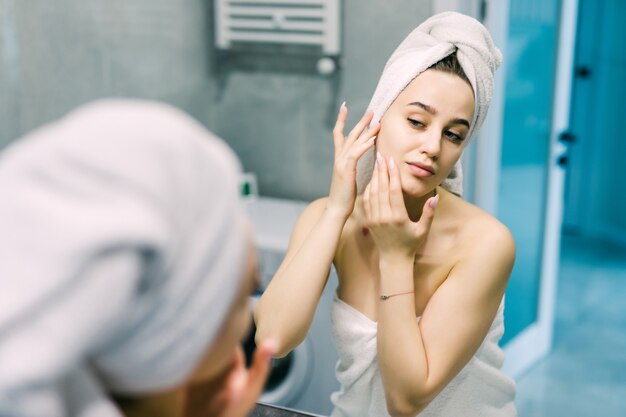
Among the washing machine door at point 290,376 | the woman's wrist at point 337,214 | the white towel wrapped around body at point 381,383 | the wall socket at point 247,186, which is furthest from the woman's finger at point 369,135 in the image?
the wall socket at point 247,186

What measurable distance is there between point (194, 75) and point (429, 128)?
188 centimetres

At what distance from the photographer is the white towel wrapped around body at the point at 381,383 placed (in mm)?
1219

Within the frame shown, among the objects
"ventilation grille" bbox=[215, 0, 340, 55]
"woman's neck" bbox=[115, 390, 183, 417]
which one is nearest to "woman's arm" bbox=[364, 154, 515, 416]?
"woman's neck" bbox=[115, 390, 183, 417]

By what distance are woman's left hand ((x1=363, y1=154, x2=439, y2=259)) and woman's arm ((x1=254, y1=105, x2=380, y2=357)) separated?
0.22 ft

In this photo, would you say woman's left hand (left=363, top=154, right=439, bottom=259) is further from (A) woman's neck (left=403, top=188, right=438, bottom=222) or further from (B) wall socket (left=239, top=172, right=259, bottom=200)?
(B) wall socket (left=239, top=172, right=259, bottom=200)

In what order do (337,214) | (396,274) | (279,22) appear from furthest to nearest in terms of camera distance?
(279,22)
(337,214)
(396,274)

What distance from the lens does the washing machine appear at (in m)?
2.23

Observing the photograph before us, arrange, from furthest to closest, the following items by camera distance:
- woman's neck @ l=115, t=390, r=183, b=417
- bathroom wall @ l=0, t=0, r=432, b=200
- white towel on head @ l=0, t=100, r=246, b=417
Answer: bathroom wall @ l=0, t=0, r=432, b=200, woman's neck @ l=115, t=390, r=183, b=417, white towel on head @ l=0, t=100, r=246, b=417

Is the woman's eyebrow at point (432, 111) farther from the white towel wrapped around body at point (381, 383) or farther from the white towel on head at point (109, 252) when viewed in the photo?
the white towel on head at point (109, 252)

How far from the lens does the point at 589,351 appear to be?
3.32m

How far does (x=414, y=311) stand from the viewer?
1103 mm

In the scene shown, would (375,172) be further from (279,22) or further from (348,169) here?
(279,22)

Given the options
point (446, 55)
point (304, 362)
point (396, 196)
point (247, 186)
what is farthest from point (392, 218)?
point (247, 186)

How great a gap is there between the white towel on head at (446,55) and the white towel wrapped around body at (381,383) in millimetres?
349
